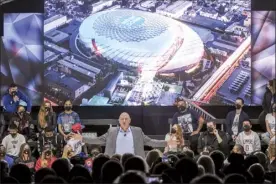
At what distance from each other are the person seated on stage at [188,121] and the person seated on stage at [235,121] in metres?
0.58

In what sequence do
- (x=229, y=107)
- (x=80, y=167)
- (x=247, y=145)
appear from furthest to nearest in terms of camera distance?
(x=229, y=107) → (x=247, y=145) → (x=80, y=167)

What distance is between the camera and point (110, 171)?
28.5ft

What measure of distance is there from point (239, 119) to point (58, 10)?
4963 millimetres

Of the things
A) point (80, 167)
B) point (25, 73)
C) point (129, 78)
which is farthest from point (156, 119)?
point (80, 167)

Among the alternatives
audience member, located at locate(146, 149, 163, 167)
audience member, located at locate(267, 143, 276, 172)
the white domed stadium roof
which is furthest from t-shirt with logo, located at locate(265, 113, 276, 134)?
audience member, located at locate(146, 149, 163, 167)

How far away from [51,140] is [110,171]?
526 centimetres

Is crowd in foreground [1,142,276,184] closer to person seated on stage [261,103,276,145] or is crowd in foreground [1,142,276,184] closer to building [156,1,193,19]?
person seated on stage [261,103,276,145]

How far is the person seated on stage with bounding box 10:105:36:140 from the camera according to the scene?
14359mm

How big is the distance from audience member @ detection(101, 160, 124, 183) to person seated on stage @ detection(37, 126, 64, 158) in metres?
5.03

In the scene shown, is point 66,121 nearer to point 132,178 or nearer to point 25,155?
point 25,155

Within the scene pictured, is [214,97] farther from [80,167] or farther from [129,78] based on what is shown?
[80,167]

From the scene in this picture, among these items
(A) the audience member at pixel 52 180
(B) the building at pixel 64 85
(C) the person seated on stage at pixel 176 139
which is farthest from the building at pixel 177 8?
(A) the audience member at pixel 52 180

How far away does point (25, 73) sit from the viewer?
16.4 meters

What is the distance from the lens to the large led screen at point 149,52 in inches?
634
